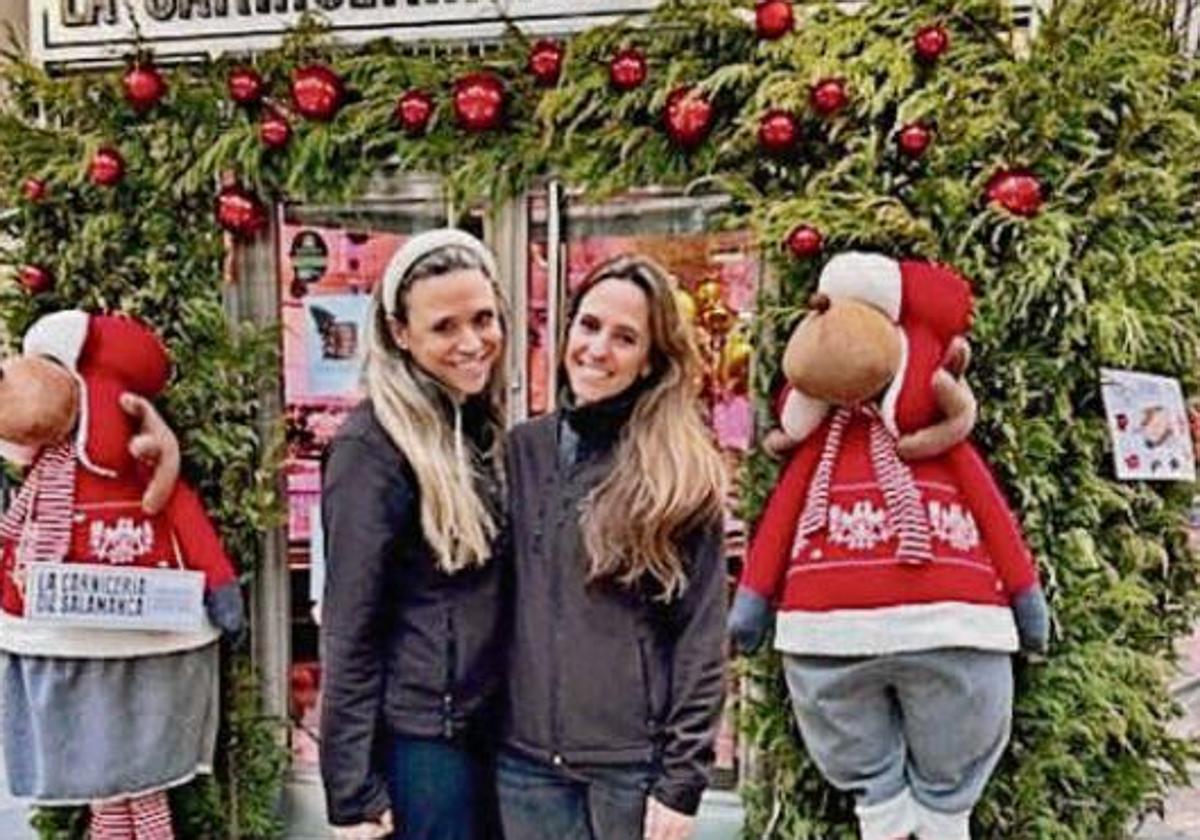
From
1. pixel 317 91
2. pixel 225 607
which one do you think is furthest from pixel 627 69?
pixel 225 607

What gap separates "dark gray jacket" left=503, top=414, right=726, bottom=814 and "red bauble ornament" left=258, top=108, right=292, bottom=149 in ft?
4.50

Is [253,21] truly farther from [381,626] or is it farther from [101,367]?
[381,626]

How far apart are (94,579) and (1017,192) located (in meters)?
2.07

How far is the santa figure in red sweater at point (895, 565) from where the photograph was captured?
255cm

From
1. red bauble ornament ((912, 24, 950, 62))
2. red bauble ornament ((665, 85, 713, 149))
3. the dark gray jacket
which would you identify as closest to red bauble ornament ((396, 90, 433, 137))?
red bauble ornament ((665, 85, 713, 149))

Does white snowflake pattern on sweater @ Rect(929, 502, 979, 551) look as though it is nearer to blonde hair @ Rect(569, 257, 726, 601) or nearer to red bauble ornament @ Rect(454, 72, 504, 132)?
blonde hair @ Rect(569, 257, 726, 601)

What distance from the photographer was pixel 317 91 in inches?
123

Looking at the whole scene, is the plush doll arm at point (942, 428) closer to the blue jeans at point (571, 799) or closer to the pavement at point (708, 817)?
the blue jeans at point (571, 799)

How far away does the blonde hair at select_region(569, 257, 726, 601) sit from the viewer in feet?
6.98

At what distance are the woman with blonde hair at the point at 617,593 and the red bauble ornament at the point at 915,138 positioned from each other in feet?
2.59

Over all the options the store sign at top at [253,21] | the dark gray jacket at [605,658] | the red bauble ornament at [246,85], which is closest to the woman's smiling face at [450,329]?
the dark gray jacket at [605,658]

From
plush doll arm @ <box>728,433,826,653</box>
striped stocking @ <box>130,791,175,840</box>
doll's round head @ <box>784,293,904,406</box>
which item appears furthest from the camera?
striped stocking @ <box>130,791,175,840</box>

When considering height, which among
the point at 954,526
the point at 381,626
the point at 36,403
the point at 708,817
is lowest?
the point at 708,817

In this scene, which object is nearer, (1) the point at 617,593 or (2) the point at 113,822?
(1) the point at 617,593
